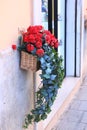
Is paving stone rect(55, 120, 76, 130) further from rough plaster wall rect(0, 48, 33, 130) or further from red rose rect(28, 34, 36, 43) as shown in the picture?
red rose rect(28, 34, 36, 43)

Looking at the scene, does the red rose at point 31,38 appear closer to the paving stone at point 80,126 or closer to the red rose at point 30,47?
the red rose at point 30,47

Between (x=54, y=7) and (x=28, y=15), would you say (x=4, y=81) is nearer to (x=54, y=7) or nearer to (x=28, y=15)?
(x=28, y=15)

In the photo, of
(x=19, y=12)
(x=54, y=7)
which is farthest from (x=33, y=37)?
(x=54, y=7)

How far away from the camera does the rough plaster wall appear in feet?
7.13

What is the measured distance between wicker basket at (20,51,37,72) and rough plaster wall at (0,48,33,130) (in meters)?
0.05

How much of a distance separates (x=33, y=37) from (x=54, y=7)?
199cm

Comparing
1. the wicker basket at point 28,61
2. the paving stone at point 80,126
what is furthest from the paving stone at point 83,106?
the wicker basket at point 28,61

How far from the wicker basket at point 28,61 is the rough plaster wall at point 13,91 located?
0.16 ft

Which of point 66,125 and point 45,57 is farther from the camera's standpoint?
point 66,125

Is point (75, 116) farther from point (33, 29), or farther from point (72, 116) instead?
point (33, 29)

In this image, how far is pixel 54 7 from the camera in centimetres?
418

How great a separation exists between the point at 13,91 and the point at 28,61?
264 mm

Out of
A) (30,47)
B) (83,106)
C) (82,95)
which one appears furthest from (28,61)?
(82,95)

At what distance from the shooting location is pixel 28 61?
7.64 ft
